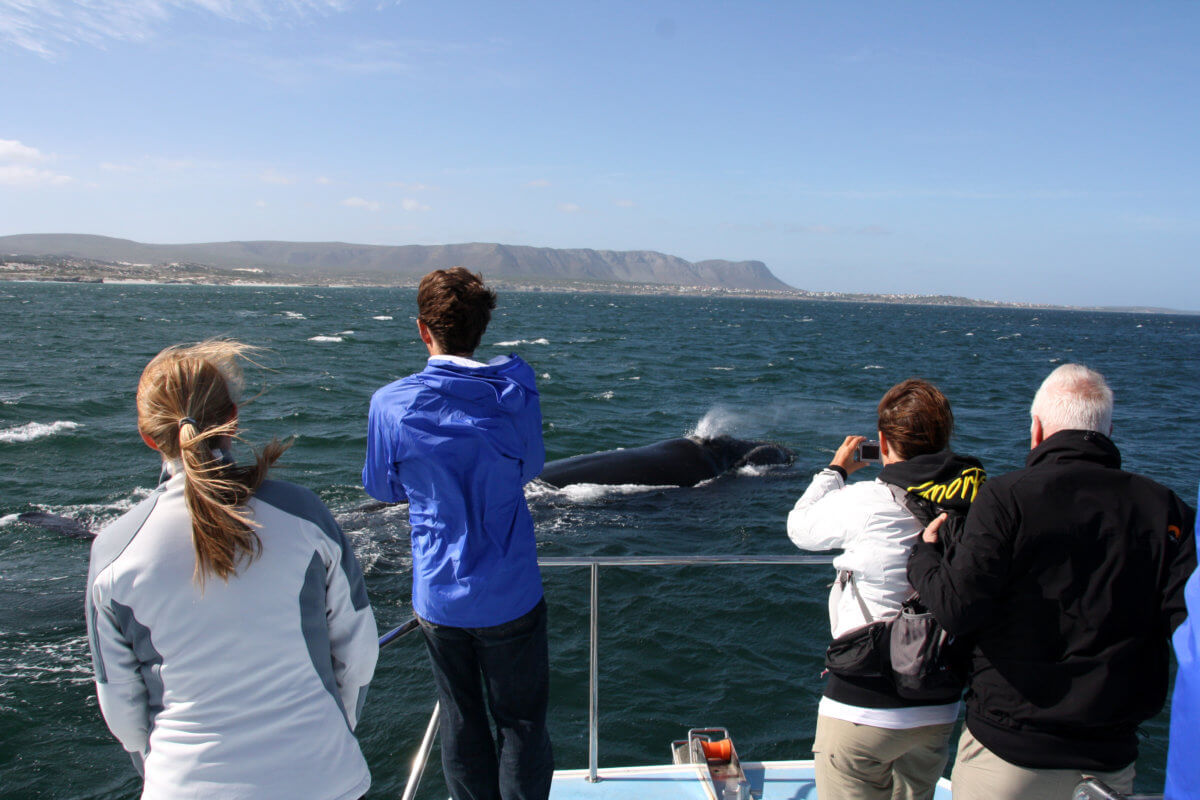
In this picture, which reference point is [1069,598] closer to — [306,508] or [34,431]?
[306,508]

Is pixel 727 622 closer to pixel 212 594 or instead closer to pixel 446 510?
pixel 446 510

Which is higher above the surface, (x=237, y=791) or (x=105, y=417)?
(x=237, y=791)

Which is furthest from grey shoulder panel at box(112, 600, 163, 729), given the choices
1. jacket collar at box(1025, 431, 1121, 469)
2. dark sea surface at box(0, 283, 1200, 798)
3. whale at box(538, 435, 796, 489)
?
whale at box(538, 435, 796, 489)

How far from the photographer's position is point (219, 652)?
192cm

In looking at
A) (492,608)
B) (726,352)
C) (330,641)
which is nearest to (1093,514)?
(492,608)

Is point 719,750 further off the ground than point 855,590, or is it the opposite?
point 855,590

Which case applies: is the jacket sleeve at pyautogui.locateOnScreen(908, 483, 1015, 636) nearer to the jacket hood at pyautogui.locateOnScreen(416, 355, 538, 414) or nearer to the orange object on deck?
the jacket hood at pyautogui.locateOnScreen(416, 355, 538, 414)

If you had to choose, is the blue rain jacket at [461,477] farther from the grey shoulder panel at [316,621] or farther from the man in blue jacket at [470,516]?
the grey shoulder panel at [316,621]

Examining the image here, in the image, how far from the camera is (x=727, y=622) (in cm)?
941

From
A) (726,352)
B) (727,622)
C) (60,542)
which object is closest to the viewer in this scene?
(727,622)

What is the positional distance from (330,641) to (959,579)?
1875 mm

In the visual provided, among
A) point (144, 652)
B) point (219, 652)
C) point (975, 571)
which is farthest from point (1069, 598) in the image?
point (144, 652)

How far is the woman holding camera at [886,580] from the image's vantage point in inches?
105

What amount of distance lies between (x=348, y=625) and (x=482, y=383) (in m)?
0.94
